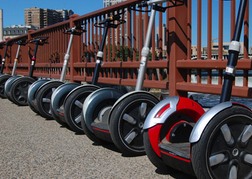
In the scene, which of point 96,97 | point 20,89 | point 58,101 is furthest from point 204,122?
point 20,89

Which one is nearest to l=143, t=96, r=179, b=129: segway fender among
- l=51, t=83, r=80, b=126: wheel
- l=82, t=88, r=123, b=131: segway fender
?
l=82, t=88, r=123, b=131: segway fender

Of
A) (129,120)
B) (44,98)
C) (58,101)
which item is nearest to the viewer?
(129,120)

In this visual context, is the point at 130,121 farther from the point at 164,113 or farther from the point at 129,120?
the point at 164,113

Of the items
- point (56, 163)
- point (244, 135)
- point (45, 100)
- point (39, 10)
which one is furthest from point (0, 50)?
point (244, 135)

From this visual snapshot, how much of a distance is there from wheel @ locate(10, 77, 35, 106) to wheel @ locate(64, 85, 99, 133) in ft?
12.2

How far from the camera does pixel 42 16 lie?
71.5ft

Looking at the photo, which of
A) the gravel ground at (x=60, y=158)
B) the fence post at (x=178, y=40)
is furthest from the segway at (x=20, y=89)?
the fence post at (x=178, y=40)

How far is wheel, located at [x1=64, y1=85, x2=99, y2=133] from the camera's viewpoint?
4.85m

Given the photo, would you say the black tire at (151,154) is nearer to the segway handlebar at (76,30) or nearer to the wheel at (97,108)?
the wheel at (97,108)

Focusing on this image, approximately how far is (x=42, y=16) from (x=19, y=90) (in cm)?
1425

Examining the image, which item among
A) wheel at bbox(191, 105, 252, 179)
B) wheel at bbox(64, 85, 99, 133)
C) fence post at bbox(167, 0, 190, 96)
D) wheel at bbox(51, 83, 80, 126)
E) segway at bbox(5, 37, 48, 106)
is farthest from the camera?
segway at bbox(5, 37, 48, 106)

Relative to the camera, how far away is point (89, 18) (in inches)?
281

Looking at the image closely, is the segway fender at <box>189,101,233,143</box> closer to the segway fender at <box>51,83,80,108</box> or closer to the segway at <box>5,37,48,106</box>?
the segway fender at <box>51,83,80,108</box>

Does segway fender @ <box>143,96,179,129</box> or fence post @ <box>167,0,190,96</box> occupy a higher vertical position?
fence post @ <box>167,0,190,96</box>
